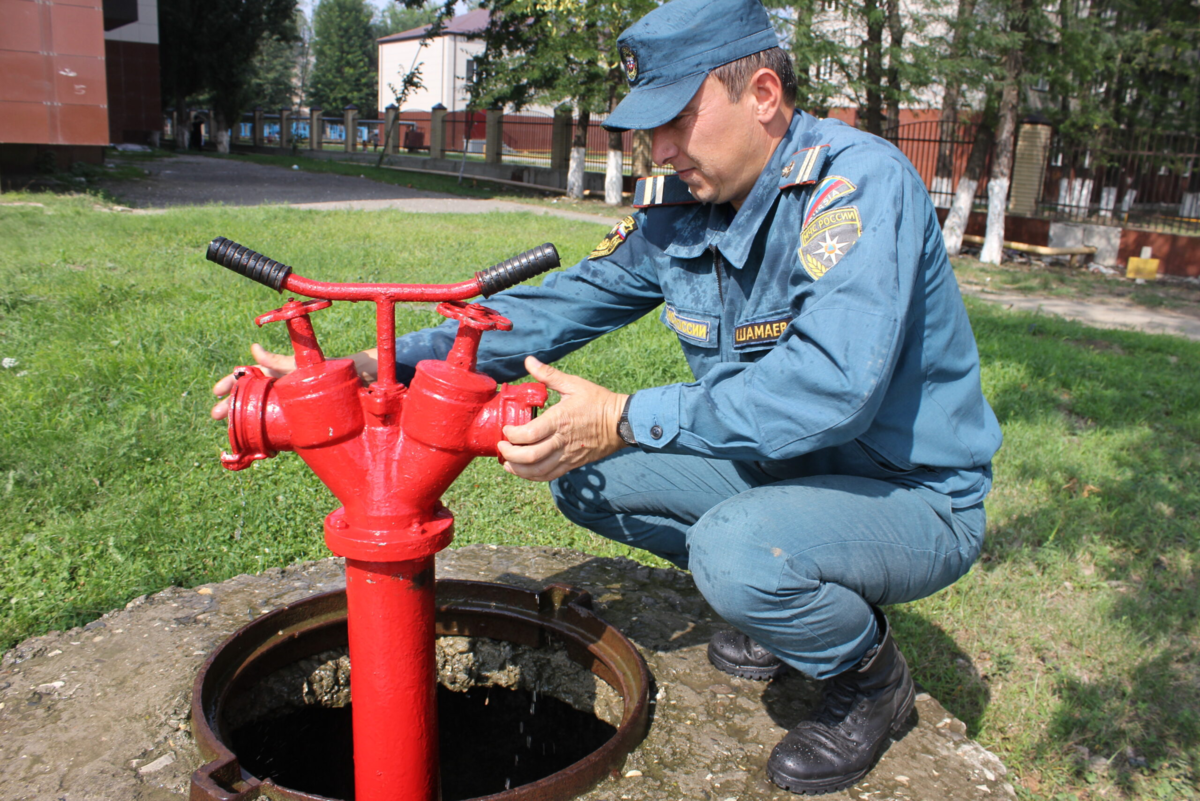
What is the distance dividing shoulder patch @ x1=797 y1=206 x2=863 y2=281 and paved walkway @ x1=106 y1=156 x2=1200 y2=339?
6753 mm

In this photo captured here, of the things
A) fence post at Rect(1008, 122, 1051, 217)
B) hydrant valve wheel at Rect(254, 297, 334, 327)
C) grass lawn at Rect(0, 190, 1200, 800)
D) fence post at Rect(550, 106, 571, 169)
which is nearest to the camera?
hydrant valve wheel at Rect(254, 297, 334, 327)

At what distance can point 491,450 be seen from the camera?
1345 mm

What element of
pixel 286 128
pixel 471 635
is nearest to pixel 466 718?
pixel 471 635

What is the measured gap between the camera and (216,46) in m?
27.3

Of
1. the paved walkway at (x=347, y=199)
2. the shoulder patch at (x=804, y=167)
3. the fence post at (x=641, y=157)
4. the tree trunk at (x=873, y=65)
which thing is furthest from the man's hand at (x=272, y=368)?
the fence post at (x=641, y=157)

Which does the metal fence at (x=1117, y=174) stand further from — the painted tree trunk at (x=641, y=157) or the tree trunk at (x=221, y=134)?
the tree trunk at (x=221, y=134)

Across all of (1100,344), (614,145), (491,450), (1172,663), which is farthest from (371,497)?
(614,145)

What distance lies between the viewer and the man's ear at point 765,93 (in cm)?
174

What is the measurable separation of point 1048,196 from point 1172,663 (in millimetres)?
15687

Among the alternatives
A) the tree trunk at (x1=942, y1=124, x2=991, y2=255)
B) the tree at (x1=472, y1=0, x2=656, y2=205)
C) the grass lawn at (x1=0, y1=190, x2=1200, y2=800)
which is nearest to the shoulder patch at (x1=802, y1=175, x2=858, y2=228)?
the grass lawn at (x1=0, y1=190, x2=1200, y2=800)

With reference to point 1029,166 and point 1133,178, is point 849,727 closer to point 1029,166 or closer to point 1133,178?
point 1029,166

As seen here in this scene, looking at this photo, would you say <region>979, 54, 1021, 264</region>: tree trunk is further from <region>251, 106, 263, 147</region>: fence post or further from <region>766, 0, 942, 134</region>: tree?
<region>251, 106, 263, 147</region>: fence post

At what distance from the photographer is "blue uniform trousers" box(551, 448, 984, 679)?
1552 millimetres

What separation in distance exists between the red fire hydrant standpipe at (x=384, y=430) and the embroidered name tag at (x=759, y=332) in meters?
0.60
